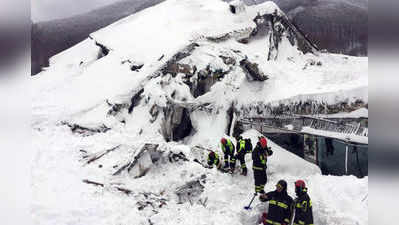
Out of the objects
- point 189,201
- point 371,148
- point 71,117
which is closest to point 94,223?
point 189,201

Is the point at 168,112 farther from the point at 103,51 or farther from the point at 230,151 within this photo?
the point at 103,51

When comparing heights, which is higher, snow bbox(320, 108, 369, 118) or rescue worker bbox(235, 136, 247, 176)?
snow bbox(320, 108, 369, 118)

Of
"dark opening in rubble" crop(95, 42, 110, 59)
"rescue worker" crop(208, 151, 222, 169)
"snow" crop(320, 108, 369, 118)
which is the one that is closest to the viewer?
"snow" crop(320, 108, 369, 118)

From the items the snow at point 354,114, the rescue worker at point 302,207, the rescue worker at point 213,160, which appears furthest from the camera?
the rescue worker at point 213,160

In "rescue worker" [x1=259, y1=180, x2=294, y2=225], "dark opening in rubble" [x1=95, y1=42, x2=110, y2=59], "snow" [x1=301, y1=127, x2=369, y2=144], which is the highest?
"dark opening in rubble" [x1=95, y1=42, x2=110, y2=59]

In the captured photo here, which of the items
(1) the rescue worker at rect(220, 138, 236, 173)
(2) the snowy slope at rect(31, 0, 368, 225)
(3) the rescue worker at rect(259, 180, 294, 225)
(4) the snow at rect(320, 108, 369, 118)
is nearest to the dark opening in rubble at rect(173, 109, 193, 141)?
(2) the snowy slope at rect(31, 0, 368, 225)

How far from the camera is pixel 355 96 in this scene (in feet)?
22.8

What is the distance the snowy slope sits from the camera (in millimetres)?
6273

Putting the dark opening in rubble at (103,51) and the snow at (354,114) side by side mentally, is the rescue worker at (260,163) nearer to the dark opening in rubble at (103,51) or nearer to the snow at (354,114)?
the snow at (354,114)

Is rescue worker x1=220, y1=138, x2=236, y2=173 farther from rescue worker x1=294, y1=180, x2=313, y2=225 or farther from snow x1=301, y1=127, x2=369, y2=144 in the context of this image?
rescue worker x1=294, y1=180, x2=313, y2=225

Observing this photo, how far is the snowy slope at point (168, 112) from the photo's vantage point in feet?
20.6

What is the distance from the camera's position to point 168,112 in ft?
38.7

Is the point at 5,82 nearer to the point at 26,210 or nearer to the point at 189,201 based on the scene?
the point at 26,210

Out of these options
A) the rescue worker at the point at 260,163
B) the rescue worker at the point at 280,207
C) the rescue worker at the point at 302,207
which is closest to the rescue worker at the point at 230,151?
the rescue worker at the point at 260,163
